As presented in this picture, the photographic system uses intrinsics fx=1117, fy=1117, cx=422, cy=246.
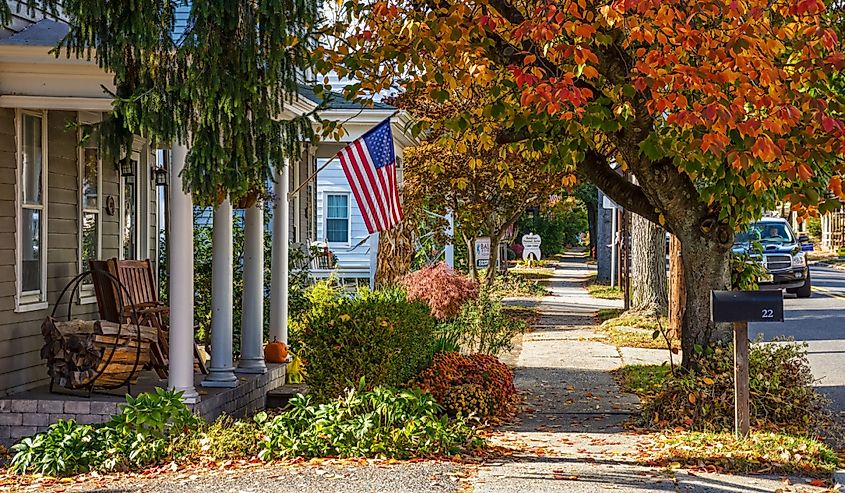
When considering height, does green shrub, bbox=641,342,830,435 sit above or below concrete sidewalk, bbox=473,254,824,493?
above

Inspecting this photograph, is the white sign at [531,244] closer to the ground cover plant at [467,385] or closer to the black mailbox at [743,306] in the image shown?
the ground cover plant at [467,385]

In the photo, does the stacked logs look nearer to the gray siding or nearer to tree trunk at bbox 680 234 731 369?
the gray siding

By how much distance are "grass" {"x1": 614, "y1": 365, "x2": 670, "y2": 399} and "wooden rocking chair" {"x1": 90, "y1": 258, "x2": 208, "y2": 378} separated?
4.88 m

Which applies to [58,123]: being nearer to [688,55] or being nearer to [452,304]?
[688,55]

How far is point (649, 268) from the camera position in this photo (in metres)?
22.1

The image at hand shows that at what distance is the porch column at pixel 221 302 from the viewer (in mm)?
10688

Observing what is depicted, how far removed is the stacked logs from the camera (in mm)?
9594

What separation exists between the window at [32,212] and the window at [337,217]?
19.8 meters

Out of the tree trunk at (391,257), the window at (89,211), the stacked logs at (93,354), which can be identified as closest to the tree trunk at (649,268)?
the tree trunk at (391,257)

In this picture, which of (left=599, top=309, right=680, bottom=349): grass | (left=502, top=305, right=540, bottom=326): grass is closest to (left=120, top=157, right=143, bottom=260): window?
(left=599, top=309, right=680, bottom=349): grass

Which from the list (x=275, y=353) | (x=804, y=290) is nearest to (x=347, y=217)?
(x=804, y=290)

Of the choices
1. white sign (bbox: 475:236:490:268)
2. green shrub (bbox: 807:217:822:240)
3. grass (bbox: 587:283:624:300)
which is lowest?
grass (bbox: 587:283:624:300)

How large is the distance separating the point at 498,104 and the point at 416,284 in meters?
7.94

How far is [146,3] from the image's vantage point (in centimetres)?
767
